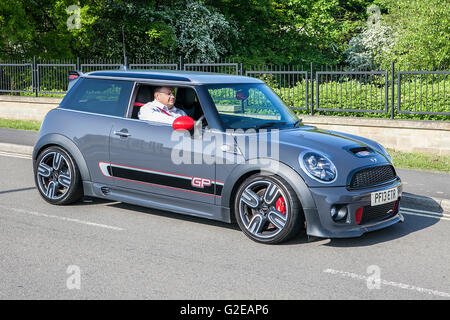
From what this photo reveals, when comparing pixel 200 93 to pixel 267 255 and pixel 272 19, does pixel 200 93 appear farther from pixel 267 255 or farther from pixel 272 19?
pixel 272 19

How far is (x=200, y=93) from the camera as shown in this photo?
6352 millimetres

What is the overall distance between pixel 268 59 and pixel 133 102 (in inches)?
1032

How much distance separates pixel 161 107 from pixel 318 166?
206 centimetres

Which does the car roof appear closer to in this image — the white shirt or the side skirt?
the white shirt

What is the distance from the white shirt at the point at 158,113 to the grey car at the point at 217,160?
88 millimetres

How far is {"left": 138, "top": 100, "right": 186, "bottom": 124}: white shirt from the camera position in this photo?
6.55m

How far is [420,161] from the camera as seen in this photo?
11234 mm

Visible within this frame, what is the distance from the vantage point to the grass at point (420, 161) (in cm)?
1062

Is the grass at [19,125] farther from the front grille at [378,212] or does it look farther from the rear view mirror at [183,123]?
the front grille at [378,212]

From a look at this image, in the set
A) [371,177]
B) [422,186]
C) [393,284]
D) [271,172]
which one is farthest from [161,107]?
[422,186]
